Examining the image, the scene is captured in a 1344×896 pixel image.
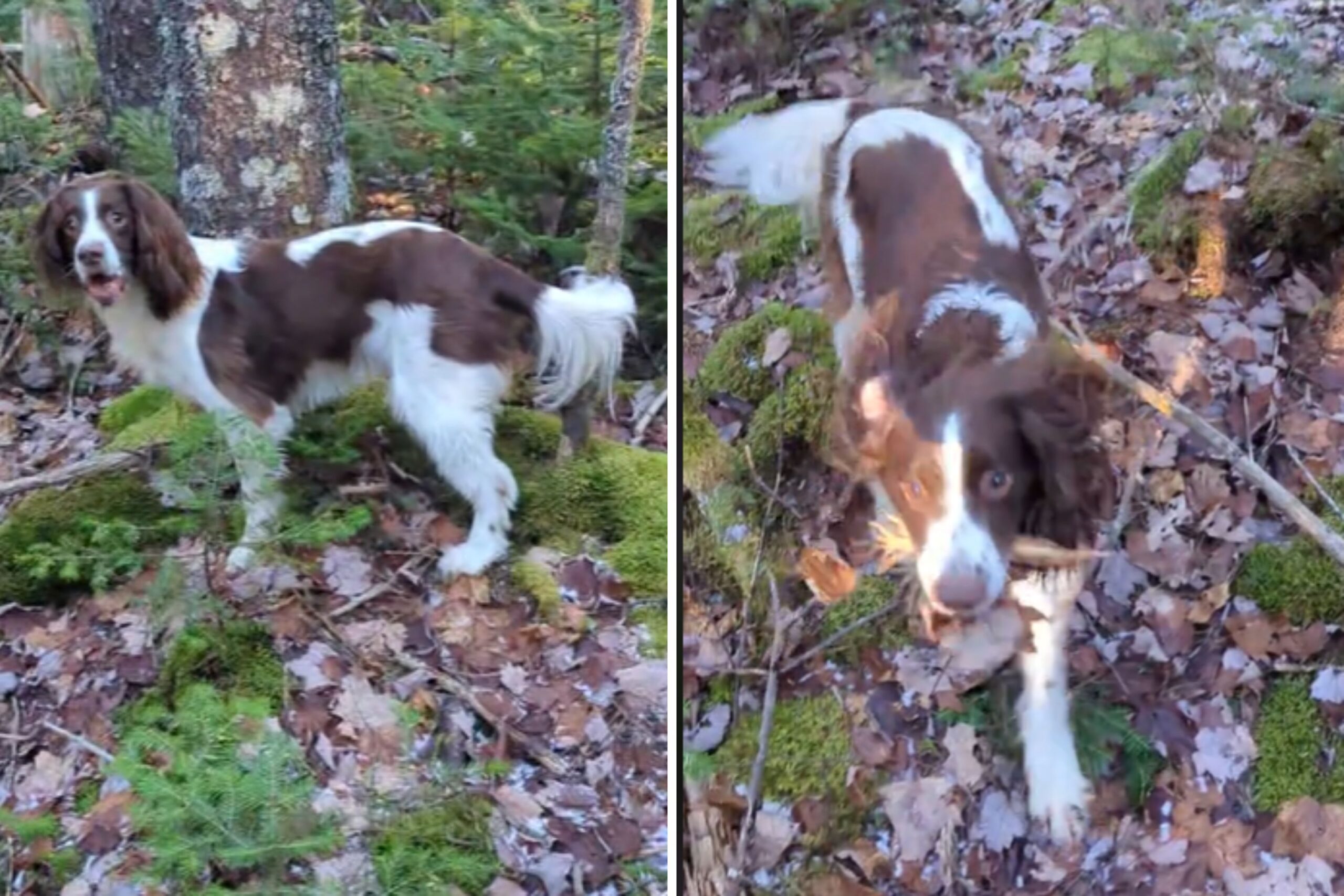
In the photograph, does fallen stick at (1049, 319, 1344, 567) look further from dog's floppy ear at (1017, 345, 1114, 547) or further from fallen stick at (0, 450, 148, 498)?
fallen stick at (0, 450, 148, 498)

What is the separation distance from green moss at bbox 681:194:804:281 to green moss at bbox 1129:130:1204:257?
0.38 metres

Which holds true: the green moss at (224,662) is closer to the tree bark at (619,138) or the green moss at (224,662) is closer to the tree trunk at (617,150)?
the tree trunk at (617,150)

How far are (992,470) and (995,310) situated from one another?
0.62 ft

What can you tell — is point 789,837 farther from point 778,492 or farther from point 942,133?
point 942,133

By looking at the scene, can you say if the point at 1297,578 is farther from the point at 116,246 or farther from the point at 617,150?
the point at 116,246

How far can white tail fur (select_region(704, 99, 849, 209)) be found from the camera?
5.71ft

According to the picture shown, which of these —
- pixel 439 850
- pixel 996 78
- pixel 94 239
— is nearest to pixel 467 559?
pixel 439 850

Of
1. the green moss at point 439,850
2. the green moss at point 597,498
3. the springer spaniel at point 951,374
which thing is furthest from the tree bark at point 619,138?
the green moss at point 439,850

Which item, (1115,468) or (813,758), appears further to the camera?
(813,758)

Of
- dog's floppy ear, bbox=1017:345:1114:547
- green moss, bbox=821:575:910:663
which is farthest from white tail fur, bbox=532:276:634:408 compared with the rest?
dog's floppy ear, bbox=1017:345:1114:547

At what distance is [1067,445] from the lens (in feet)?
5.32

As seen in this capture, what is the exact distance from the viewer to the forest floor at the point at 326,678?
174 cm

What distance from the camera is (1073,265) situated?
1662mm

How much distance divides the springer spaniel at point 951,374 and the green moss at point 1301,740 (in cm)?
21
